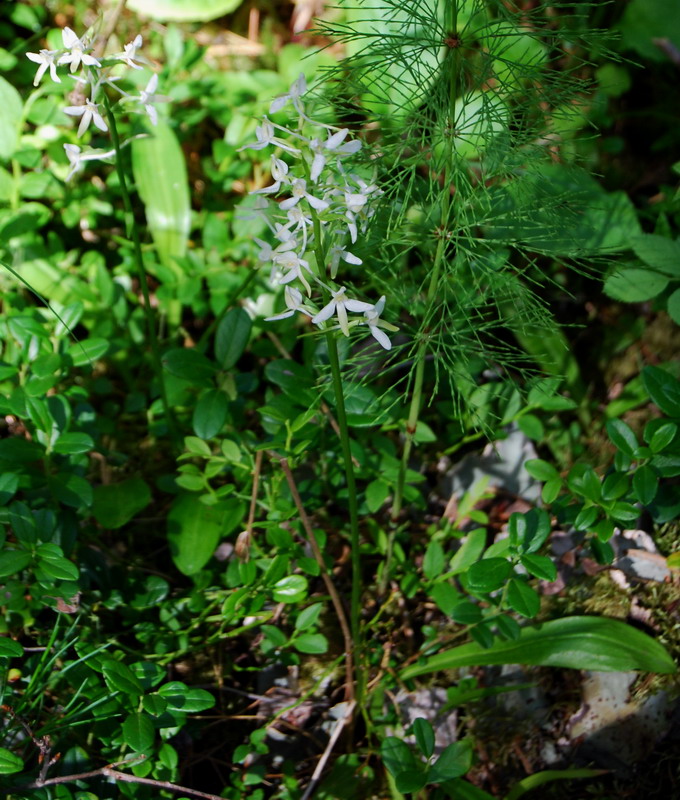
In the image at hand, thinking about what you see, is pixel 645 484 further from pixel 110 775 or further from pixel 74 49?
pixel 74 49

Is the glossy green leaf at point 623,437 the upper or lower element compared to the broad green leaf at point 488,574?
upper

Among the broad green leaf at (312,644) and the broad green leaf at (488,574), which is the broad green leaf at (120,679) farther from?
the broad green leaf at (488,574)

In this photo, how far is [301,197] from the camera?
42.2 inches

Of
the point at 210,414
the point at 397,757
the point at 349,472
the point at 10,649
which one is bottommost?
the point at 397,757

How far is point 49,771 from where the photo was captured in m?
1.27

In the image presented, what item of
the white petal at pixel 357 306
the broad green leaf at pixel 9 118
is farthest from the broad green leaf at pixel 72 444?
the broad green leaf at pixel 9 118

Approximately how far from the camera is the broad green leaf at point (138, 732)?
1.16 m

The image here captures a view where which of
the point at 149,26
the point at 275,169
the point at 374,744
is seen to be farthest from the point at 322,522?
the point at 149,26

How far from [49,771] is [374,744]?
2.16 feet

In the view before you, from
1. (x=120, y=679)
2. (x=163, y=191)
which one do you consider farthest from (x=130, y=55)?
(x=120, y=679)

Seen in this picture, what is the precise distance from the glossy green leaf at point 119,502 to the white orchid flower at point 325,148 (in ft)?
2.83

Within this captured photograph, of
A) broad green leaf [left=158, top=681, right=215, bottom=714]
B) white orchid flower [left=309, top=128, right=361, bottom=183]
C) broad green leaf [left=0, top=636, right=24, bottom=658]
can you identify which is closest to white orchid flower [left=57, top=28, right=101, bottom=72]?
white orchid flower [left=309, top=128, right=361, bottom=183]

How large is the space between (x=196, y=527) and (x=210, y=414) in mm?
252

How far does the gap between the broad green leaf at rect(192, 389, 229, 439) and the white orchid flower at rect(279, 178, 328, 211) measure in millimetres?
584
